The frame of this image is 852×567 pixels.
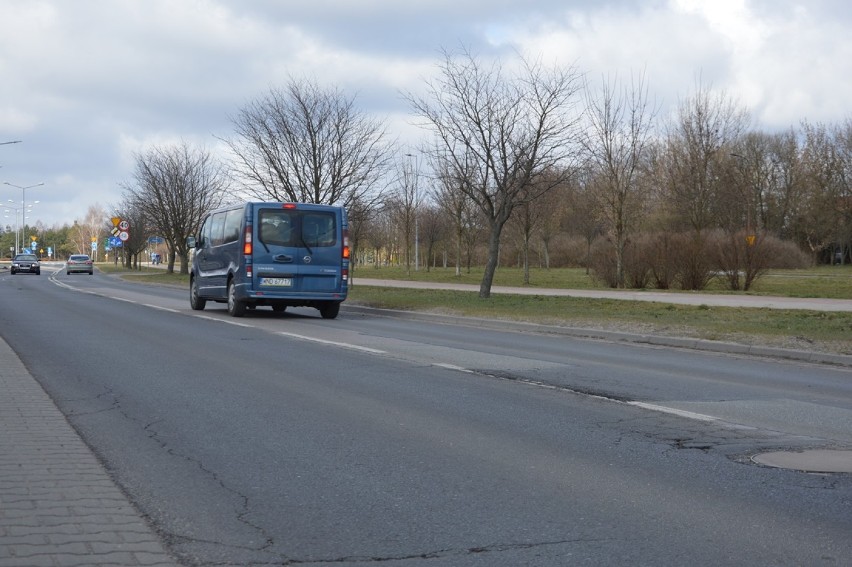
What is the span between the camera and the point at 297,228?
20.3 metres

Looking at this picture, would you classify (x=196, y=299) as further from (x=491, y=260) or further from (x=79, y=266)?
(x=79, y=266)

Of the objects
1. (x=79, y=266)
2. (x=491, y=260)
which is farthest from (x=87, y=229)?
(x=491, y=260)

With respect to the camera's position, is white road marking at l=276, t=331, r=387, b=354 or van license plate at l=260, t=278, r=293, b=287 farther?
van license plate at l=260, t=278, r=293, b=287

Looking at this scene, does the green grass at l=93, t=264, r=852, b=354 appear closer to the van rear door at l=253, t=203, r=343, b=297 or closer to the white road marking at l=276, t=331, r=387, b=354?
the van rear door at l=253, t=203, r=343, b=297

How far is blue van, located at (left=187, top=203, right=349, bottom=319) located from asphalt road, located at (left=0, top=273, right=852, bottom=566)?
21.1ft

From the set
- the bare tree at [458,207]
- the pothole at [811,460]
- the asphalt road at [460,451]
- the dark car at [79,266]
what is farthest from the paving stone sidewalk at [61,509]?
the dark car at [79,266]

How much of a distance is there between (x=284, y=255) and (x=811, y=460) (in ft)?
49.0

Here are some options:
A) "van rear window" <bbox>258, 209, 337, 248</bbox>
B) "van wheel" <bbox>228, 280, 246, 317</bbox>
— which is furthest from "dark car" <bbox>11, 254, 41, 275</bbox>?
"van rear window" <bbox>258, 209, 337, 248</bbox>

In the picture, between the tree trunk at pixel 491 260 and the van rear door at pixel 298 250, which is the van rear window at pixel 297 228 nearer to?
the van rear door at pixel 298 250

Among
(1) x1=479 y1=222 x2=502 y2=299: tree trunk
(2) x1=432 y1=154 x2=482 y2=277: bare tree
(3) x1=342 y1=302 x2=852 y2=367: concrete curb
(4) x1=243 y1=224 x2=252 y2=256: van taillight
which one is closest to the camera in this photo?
(3) x1=342 y1=302 x2=852 y2=367: concrete curb

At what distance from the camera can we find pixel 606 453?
22.0ft

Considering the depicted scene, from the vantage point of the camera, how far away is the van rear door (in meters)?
20.0

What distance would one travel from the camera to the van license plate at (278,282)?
20.0 meters

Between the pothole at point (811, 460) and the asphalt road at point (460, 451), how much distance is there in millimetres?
173
